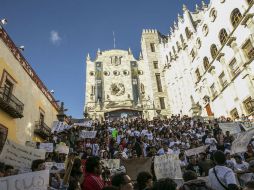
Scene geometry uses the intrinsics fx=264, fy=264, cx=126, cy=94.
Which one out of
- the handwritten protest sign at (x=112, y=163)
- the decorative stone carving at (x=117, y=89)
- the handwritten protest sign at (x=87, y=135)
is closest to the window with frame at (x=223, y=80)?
the handwritten protest sign at (x=87, y=135)

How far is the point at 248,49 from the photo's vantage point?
A: 2430 centimetres

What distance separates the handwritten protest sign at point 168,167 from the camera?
934 cm

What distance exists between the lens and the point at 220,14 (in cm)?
2895

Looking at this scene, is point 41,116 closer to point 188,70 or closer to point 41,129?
point 41,129

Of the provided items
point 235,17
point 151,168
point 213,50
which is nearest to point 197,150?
point 151,168

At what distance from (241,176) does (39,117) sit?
19.1m

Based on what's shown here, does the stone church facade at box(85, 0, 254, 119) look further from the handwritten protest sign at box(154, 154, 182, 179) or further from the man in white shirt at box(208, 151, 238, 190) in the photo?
the man in white shirt at box(208, 151, 238, 190)

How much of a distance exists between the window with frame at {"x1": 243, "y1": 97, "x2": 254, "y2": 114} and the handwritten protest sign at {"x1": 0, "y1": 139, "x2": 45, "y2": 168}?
2058cm

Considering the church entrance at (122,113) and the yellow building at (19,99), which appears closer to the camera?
the yellow building at (19,99)

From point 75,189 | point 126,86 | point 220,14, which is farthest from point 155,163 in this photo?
point 126,86

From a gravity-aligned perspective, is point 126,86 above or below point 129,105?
above

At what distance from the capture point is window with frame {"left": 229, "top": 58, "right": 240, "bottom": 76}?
25.9 m

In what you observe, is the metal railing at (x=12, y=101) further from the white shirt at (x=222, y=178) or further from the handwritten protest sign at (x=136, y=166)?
the white shirt at (x=222, y=178)

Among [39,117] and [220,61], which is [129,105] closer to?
[220,61]
